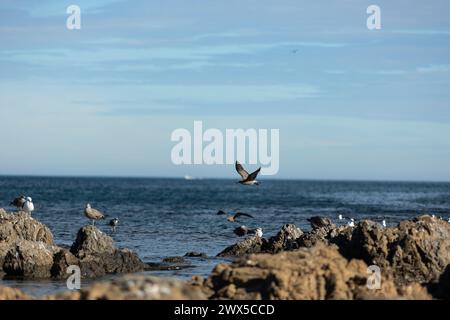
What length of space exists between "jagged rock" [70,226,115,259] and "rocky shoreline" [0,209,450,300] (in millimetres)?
30

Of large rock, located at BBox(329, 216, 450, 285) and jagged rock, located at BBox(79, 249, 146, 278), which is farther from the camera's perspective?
jagged rock, located at BBox(79, 249, 146, 278)

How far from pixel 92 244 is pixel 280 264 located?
39.5ft

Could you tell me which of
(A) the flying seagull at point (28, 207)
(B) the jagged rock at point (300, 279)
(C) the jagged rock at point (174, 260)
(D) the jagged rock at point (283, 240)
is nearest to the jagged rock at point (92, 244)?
(C) the jagged rock at point (174, 260)

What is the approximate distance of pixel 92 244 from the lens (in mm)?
26422

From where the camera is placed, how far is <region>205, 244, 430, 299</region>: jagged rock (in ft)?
48.4

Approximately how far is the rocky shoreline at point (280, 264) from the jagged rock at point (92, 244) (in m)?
0.03

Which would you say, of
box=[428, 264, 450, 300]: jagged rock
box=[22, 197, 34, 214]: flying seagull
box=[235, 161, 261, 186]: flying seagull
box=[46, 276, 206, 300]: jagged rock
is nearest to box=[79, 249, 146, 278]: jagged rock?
box=[235, 161, 261, 186]: flying seagull

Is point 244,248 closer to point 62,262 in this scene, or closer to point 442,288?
point 62,262

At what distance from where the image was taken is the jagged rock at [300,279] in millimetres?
14766

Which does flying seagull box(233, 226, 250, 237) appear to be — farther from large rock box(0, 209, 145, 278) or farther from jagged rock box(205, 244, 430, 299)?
jagged rock box(205, 244, 430, 299)

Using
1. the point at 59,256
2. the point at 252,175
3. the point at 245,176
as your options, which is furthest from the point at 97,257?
the point at 245,176

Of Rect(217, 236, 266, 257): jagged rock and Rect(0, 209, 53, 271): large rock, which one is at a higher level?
Rect(0, 209, 53, 271): large rock

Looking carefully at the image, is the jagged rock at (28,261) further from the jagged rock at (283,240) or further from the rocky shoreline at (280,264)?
the jagged rock at (283,240)

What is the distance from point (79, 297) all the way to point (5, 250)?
12746mm
